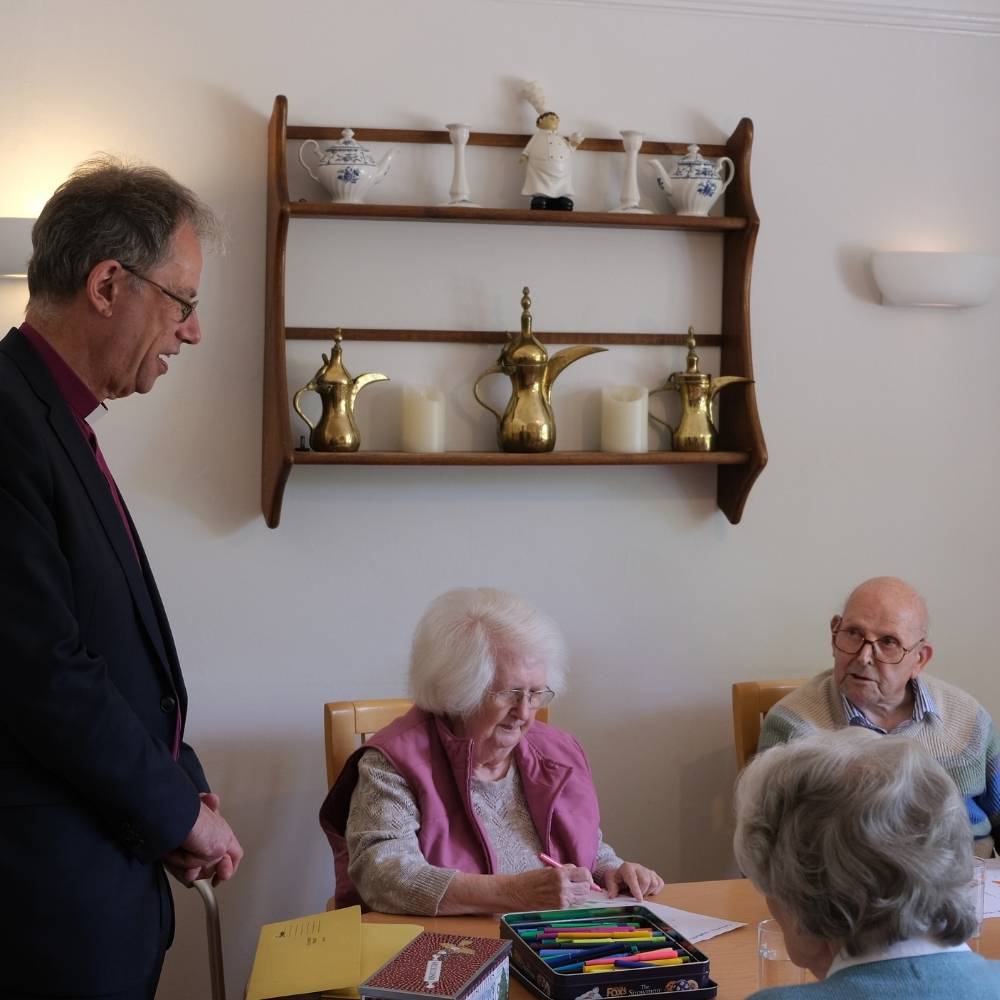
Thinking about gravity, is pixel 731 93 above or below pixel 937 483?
above

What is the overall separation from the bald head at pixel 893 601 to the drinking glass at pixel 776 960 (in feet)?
3.94

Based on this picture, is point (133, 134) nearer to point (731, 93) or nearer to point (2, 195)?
point (2, 195)

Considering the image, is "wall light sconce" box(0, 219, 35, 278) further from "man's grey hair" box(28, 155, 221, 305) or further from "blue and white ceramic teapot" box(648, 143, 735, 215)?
"blue and white ceramic teapot" box(648, 143, 735, 215)

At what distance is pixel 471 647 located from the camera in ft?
6.84

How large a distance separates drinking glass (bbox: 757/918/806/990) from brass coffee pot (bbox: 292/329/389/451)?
1549 millimetres

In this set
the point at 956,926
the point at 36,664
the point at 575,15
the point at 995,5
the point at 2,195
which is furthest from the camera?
the point at 995,5

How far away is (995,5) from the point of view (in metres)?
3.09

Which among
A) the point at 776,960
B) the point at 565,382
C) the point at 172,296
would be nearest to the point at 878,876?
the point at 776,960

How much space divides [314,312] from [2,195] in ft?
2.31

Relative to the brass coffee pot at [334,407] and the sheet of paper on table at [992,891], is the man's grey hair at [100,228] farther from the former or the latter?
the sheet of paper on table at [992,891]

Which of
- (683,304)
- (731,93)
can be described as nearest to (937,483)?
(683,304)

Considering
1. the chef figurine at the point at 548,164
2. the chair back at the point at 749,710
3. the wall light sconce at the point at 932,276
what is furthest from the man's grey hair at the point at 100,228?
the wall light sconce at the point at 932,276

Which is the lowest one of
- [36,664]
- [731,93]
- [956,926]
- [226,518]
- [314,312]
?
[956,926]

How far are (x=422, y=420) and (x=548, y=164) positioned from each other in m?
0.63
